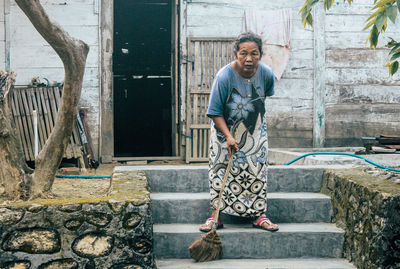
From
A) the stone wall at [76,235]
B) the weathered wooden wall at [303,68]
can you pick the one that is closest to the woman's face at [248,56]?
the stone wall at [76,235]

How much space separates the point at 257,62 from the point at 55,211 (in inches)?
76.3

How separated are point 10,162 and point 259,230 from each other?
238 centimetres

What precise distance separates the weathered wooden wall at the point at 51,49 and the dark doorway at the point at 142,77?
1630mm

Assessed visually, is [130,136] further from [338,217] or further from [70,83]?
[338,217]

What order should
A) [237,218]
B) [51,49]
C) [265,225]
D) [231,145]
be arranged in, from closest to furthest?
[231,145], [265,225], [237,218], [51,49]

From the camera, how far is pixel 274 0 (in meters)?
8.34

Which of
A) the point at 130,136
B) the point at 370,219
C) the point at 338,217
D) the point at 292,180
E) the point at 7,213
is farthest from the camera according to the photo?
the point at 130,136

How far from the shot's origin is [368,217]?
3701 mm

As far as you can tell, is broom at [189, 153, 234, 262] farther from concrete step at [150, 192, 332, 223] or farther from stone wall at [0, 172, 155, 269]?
concrete step at [150, 192, 332, 223]

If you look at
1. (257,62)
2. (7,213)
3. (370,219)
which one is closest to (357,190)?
(370,219)

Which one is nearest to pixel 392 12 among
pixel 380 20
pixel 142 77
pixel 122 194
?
pixel 380 20

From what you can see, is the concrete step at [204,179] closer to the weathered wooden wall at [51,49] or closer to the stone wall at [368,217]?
the stone wall at [368,217]

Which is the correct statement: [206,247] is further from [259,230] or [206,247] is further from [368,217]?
[368,217]

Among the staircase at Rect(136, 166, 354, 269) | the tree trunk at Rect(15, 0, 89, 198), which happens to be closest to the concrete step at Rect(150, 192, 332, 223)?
the staircase at Rect(136, 166, 354, 269)
